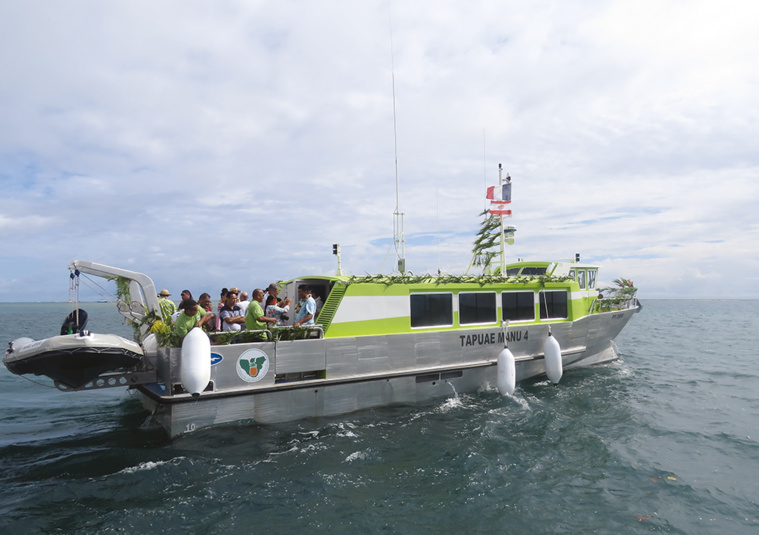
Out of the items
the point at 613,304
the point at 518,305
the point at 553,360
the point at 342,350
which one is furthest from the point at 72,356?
the point at 613,304

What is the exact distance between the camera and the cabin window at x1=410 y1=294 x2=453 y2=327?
9.71 metres

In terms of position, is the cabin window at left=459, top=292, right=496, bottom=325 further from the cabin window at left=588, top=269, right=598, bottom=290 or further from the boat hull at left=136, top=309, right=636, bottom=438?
the cabin window at left=588, top=269, right=598, bottom=290

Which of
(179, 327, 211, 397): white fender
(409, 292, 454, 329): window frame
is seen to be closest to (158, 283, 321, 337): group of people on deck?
(179, 327, 211, 397): white fender

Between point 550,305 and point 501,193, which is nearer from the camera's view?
point 550,305

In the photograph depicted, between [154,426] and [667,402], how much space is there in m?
12.2

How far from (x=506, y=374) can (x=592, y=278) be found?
6.01 m

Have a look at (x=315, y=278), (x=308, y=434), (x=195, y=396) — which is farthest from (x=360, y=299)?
(x=195, y=396)

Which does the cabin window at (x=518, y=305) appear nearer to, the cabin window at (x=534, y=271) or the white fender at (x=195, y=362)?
the cabin window at (x=534, y=271)

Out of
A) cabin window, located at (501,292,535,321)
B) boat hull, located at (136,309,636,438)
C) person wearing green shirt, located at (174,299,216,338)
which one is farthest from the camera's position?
cabin window, located at (501,292,535,321)

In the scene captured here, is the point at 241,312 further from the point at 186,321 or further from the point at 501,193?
the point at 501,193

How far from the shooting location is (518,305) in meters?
11.3

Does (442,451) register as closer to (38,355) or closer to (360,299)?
(360,299)

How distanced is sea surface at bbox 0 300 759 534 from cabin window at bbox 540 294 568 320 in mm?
2549

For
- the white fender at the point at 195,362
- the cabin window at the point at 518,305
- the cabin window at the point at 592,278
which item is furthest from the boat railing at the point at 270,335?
the cabin window at the point at 592,278
